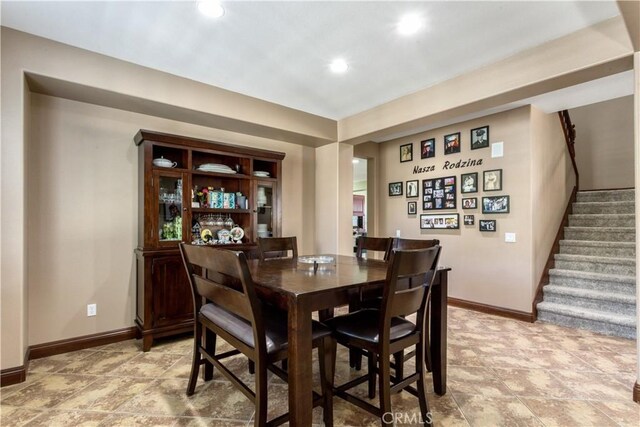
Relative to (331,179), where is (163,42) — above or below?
above

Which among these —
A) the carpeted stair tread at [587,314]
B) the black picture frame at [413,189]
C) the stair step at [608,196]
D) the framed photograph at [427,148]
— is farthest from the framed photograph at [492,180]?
the stair step at [608,196]

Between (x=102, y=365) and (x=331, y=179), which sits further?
(x=331, y=179)

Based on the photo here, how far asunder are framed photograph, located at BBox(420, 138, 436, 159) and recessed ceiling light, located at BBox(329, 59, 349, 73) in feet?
7.47

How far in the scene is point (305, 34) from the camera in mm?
2316

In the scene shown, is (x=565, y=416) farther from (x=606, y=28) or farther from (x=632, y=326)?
(x=606, y=28)

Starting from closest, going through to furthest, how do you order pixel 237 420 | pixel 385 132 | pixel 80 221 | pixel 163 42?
pixel 237 420 → pixel 163 42 → pixel 80 221 → pixel 385 132

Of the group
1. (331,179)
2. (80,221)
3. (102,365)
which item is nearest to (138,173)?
(80,221)

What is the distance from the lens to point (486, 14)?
210 centimetres

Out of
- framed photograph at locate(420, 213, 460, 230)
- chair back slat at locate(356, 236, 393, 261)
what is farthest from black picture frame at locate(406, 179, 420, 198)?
chair back slat at locate(356, 236, 393, 261)

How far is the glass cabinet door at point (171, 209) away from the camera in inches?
119

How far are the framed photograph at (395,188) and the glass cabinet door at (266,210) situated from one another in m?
2.23

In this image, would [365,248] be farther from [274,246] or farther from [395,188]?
[395,188]

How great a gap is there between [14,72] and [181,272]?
1961mm

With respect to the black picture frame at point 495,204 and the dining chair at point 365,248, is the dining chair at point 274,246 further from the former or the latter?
the black picture frame at point 495,204
